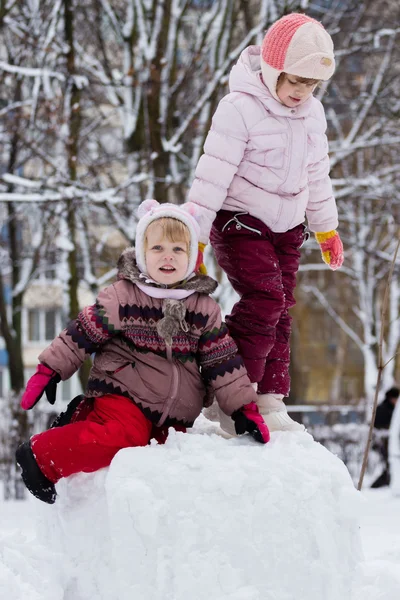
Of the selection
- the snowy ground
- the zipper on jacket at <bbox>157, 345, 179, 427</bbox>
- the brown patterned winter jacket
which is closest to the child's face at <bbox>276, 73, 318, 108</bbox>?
the brown patterned winter jacket

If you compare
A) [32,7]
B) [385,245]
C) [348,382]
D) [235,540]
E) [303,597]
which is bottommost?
[348,382]

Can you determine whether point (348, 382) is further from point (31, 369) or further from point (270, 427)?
point (270, 427)

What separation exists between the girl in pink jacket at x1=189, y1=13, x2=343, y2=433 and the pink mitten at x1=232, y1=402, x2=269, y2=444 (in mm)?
234

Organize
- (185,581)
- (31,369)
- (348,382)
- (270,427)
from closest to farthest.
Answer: (185,581) → (270,427) → (31,369) → (348,382)

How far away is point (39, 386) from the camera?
340cm

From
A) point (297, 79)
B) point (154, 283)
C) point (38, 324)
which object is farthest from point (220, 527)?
point (38, 324)

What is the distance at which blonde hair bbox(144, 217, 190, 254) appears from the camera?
3.53 metres

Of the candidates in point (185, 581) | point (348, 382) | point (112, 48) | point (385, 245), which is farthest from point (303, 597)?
point (348, 382)

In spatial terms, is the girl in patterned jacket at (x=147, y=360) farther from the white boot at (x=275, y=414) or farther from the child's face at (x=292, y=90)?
the child's face at (x=292, y=90)

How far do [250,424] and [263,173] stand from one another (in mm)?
1033

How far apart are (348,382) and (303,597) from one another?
3248 cm

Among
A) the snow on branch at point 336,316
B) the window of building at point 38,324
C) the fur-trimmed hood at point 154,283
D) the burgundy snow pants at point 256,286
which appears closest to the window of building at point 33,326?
the window of building at point 38,324

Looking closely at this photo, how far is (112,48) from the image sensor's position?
14.9 metres

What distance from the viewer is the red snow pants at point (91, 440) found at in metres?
3.33
